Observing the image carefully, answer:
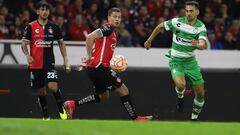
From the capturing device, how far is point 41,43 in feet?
52.7

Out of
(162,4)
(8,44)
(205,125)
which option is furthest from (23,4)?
(205,125)

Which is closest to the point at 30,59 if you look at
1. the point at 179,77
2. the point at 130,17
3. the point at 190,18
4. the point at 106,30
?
the point at 106,30

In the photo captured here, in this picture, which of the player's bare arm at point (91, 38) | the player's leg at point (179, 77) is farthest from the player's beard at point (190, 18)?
the player's bare arm at point (91, 38)

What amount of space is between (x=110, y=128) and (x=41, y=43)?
637 cm

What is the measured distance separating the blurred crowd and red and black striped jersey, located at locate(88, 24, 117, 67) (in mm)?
4664

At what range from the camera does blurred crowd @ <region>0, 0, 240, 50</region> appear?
795 inches

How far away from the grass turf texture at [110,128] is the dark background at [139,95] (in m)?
8.18

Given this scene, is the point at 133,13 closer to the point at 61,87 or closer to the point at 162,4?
the point at 162,4

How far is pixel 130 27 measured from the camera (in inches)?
836

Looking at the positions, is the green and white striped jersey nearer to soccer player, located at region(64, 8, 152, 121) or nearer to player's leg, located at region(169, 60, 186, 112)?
player's leg, located at region(169, 60, 186, 112)

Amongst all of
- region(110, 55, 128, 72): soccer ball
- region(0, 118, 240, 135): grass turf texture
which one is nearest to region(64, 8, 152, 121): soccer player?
region(110, 55, 128, 72): soccer ball

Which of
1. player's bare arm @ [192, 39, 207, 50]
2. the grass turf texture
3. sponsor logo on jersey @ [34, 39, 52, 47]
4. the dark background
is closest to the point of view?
the grass turf texture

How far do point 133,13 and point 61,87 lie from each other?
351cm

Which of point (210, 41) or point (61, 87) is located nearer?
point (61, 87)
